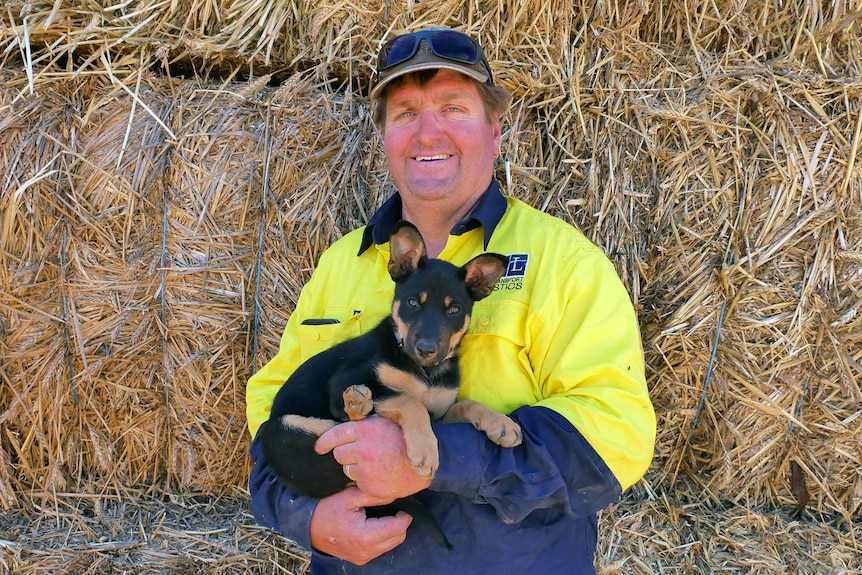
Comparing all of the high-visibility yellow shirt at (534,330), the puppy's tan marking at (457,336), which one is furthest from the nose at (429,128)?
the puppy's tan marking at (457,336)

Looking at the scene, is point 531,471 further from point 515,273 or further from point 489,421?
point 515,273

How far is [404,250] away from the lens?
279 centimetres

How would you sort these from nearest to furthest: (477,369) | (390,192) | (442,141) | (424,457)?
(424,457), (477,369), (442,141), (390,192)

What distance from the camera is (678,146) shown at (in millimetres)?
3625

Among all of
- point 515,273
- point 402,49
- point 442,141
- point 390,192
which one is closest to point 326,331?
point 515,273

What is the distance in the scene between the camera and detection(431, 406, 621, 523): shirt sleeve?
2.24 meters

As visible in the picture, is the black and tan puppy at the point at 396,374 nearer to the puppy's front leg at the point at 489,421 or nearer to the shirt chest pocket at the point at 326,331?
the puppy's front leg at the point at 489,421

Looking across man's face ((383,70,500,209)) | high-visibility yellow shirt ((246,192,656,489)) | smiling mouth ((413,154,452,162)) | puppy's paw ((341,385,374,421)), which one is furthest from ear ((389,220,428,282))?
puppy's paw ((341,385,374,421))

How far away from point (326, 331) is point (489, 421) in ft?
3.29

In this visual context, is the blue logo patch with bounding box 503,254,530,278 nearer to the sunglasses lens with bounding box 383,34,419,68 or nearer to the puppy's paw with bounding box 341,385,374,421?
the puppy's paw with bounding box 341,385,374,421

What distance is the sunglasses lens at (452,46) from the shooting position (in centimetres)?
285

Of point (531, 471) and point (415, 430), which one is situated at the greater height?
point (415, 430)

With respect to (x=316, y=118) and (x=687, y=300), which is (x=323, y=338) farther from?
(x=687, y=300)

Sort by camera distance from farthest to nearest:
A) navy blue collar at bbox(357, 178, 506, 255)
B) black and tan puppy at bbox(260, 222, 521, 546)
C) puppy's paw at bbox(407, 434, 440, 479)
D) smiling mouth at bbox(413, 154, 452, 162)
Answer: smiling mouth at bbox(413, 154, 452, 162), navy blue collar at bbox(357, 178, 506, 255), black and tan puppy at bbox(260, 222, 521, 546), puppy's paw at bbox(407, 434, 440, 479)
